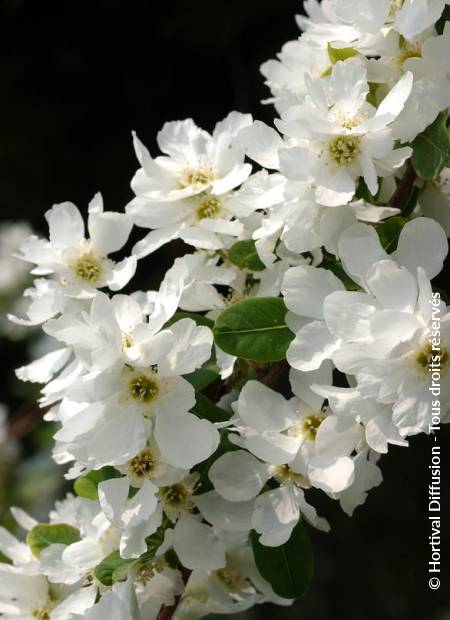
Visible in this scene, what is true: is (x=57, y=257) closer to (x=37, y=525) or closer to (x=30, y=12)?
(x=37, y=525)

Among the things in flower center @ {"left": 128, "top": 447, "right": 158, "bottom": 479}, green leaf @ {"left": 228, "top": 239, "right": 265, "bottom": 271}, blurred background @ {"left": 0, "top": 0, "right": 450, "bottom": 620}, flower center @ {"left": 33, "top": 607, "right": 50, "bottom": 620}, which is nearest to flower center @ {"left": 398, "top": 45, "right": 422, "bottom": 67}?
green leaf @ {"left": 228, "top": 239, "right": 265, "bottom": 271}

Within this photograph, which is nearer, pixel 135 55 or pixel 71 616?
pixel 71 616

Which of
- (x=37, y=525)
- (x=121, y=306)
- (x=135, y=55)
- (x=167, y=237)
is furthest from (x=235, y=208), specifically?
(x=135, y=55)

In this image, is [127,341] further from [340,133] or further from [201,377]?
[340,133]

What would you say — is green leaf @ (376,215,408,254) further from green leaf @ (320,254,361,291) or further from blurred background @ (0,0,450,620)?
blurred background @ (0,0,450,620)

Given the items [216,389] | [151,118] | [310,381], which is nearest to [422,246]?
[310,381]

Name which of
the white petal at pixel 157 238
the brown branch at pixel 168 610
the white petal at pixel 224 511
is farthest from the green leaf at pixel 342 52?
the brown branch at pixel 168 610
